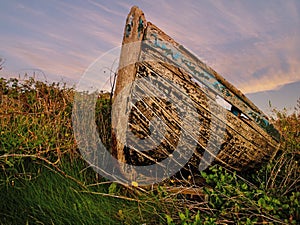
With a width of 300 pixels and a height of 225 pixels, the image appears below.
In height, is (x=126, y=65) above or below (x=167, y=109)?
above

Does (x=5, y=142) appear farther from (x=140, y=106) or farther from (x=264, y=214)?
(x=264, y=214)

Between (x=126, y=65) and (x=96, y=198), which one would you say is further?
(x=126, y=65)

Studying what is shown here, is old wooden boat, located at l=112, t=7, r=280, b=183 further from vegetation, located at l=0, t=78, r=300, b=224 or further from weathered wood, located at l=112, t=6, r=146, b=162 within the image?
vegetation, located at l=0, t=78, r=300, b=224

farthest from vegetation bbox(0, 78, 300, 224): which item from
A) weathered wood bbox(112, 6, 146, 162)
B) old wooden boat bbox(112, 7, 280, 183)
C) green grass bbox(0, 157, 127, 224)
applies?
weathered wood bbox(112, 6, 146, 162)

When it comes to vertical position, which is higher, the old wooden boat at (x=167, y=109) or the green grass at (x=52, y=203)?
the old wooden boat at (x=167, y=109)

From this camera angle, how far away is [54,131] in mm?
4008

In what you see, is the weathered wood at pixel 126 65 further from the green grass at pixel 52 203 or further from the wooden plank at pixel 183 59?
the green grass at pixel 52 203

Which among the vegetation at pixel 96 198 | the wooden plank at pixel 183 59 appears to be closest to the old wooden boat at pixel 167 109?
the wooden plank at pixel 183 59

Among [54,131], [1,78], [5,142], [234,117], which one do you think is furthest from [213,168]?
[1,78]

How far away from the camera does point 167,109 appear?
3264 millimetres

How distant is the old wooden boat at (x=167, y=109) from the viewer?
3.20 meters

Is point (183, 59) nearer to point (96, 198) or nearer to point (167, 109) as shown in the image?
point (167, 109)

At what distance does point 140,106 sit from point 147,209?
0.90m

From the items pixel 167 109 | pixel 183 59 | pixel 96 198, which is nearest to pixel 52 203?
pixel 96 198
